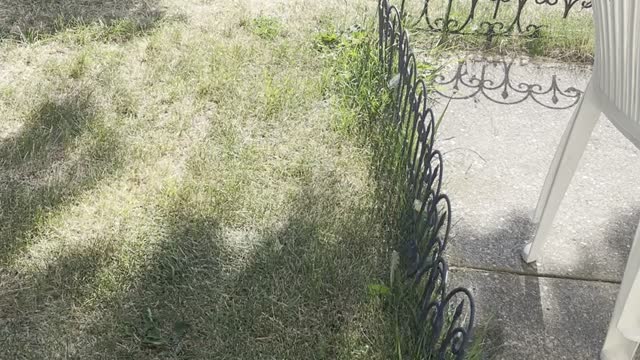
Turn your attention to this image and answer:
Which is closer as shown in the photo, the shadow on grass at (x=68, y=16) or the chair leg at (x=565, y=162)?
the chair leg at (x=565, y=162)

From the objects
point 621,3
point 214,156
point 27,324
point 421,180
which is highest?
point 621,3

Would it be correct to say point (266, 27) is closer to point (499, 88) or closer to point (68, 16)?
point (68, 16)

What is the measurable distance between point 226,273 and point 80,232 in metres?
0.71

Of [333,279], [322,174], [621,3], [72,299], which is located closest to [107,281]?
[72,299]

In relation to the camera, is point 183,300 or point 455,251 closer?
point 183,300

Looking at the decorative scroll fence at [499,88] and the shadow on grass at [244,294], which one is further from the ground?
the decorative scroll fence at [499,88]

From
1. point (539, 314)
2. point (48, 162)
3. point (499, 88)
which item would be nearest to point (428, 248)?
point (539, 314)

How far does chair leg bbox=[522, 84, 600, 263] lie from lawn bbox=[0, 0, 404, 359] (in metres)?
0.65

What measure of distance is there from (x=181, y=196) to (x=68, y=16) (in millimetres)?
2255

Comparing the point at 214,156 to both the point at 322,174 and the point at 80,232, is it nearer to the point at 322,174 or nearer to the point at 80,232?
the point at 322,174

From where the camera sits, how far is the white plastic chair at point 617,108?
1754mm

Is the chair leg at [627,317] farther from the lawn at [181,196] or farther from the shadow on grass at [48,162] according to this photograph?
the shadow on grass at [48,162]

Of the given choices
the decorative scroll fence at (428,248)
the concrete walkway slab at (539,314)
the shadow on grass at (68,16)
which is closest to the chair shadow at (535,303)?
the concrete walkway slab at (539,314)

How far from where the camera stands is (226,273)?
8.26 ft
